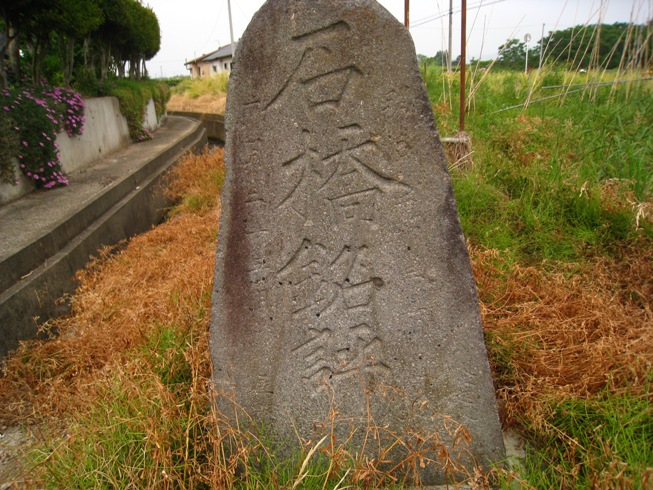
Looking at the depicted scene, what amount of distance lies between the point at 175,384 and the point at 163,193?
5105mm

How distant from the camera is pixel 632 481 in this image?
126 centimetres

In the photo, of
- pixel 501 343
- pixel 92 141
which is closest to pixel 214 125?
pixel 92 141

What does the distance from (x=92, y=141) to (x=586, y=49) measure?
652 cm

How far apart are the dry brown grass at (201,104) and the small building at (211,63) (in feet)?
52.9

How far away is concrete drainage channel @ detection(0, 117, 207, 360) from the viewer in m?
3.07

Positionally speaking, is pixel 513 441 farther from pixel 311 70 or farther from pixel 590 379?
pixel 311 70

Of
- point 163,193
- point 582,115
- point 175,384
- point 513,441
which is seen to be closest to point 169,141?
point 163,193

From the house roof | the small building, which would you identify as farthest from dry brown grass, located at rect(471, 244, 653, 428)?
the house roof

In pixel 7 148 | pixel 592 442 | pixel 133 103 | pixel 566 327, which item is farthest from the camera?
pixel 133 103

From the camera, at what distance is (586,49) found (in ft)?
13.6

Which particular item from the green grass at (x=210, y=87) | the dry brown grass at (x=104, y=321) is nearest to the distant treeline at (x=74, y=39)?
the dry brown grass at (x=104, y=321)

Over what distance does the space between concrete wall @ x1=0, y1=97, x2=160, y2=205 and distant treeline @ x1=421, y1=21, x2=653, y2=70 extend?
487 cm

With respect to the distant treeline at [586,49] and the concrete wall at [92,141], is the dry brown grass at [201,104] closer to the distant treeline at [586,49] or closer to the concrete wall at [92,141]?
the concrete wall at [92,141]

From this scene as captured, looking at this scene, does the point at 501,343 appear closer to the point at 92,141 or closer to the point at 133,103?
the point at 92,141
